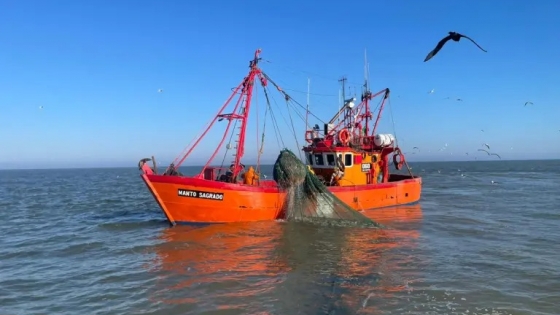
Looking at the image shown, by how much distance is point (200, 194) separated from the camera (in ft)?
49.1

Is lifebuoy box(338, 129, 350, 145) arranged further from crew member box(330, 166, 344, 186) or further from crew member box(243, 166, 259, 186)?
crew member box(243, 166, 259, 186)

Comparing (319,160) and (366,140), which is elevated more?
(366,140)

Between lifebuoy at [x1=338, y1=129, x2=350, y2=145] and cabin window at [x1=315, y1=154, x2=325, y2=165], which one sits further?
cabin window at [x1=315, y1=154, x2=325, y2=165]

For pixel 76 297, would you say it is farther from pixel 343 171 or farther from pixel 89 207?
pixel 89 207

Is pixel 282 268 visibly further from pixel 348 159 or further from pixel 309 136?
pixel 309 136

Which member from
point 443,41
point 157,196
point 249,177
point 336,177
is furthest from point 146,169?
point 443,41

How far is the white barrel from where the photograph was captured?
21297 millimetres

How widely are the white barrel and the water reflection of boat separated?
7.05m

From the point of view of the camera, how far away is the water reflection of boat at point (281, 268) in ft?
25.1

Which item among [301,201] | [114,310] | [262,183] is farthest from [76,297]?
[262,183]

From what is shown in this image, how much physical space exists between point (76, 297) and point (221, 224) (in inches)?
289

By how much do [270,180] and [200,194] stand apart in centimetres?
476

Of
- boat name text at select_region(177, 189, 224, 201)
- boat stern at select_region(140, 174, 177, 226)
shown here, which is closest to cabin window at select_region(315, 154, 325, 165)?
boat name text at select_region(177, 189, 224, 201)

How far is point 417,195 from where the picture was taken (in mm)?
23469
